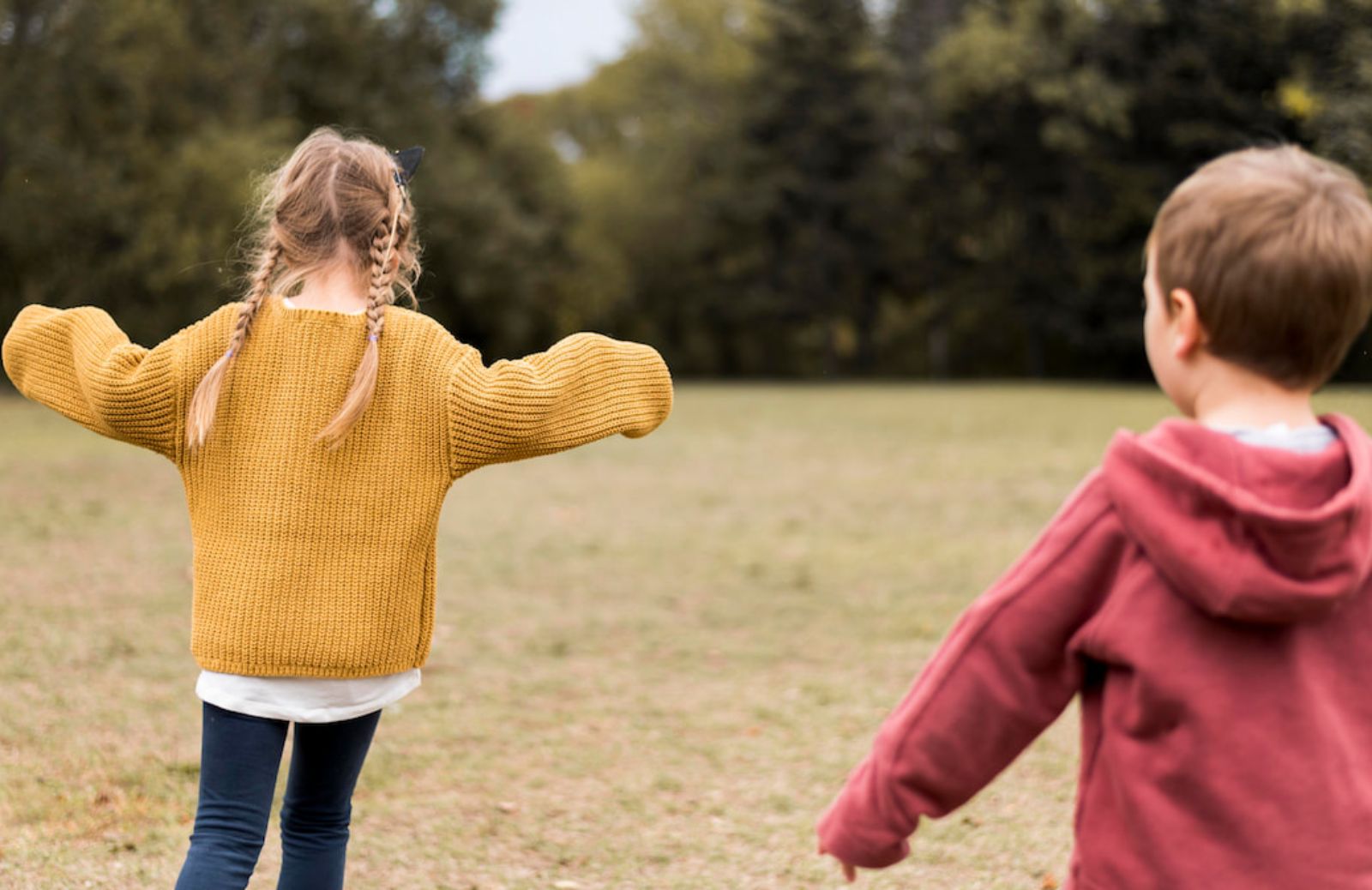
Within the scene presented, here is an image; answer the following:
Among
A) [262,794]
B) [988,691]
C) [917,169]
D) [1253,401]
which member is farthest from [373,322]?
[917,169]

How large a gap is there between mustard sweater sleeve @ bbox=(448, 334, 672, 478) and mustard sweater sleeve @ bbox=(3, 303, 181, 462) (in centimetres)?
50

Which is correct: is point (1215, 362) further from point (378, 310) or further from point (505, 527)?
point (505, 527)

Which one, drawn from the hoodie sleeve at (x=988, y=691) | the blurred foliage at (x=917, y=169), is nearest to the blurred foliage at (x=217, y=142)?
the blurred foliage at (x=917, y=169)

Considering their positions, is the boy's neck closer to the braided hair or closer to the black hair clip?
the braided hair

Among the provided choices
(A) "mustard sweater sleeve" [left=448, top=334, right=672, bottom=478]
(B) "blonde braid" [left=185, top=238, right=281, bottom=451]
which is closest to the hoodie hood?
(A) "mustard sweater sleeve" [left=448, top=334, right=672, bottom=478]

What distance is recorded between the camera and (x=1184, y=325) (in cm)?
160

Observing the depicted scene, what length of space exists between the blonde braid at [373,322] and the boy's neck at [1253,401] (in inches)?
53.1

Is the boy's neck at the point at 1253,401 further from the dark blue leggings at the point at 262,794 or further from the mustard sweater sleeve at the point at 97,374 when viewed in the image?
the mustard sweater sleeve at the point at 97,374

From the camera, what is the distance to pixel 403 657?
2430mm

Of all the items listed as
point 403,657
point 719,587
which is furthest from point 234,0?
point 403,657

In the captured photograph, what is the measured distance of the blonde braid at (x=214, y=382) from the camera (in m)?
2.31

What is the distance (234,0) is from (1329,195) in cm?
3086

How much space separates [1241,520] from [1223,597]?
9 cm

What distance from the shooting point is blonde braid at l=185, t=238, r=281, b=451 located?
91.1 inches
